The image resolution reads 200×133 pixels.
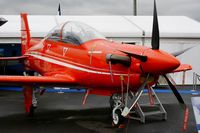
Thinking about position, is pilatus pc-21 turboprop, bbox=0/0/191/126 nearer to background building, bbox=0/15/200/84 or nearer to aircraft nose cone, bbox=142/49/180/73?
aircraft nose cone, bbox=142/49/180/73

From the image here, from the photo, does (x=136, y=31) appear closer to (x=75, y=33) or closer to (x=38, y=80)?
(x=75, y=33)

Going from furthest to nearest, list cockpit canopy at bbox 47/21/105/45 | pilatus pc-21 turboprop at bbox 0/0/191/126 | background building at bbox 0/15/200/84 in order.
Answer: background building at bbox 0/15/200/84, cockpit canopy at bbox 47/21/105/45, pilatus pc-21 turboprop at bbox 0/0/191/126

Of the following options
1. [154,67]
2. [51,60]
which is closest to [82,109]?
[51,60]

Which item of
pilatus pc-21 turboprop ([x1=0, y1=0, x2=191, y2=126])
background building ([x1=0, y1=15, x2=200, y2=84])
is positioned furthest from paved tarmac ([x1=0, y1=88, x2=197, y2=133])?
background building ([x1=0, y1=15, x2=200, y2=84])

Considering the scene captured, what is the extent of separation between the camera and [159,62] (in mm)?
6227

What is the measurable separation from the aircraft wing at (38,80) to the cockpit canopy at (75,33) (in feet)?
3.07

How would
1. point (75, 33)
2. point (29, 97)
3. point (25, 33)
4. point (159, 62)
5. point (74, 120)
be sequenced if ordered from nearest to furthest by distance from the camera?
point (159, 62)
point (75, 33)
point (74, 120)
point (29, 97)
point (25, 33)

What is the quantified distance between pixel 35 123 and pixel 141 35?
9479 mm

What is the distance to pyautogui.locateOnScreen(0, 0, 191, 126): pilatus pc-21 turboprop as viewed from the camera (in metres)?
6.48

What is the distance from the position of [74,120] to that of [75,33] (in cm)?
217

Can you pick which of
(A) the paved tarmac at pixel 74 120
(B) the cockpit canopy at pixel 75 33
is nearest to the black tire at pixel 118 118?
(A) the paved tarmac at pixel 74 120

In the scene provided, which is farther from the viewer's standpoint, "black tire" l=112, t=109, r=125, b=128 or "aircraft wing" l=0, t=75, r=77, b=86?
"aircraft wing" l=0, t=75, r=77, b=86

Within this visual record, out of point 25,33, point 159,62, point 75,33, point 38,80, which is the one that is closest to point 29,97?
point 38,80

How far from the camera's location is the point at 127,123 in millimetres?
7855
